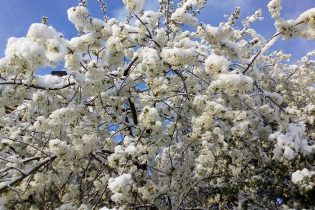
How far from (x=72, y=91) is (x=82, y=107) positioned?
1.06 m

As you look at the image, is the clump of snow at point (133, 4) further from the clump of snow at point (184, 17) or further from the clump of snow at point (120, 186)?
the clump of snow at point (120, 186)

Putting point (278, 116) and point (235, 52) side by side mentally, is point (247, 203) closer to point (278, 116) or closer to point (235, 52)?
point (278, 116)

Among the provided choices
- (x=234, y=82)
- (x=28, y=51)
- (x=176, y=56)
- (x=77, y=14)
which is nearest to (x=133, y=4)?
(x=77, y=14)

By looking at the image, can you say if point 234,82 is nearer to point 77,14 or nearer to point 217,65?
point 217,65

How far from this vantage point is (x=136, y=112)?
661 cm

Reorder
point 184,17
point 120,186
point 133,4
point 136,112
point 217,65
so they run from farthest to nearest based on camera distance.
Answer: point 136,112
point 184,17
point 133,4
point 217,65
point 120,186

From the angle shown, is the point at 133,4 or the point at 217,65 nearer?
the point at 217,65

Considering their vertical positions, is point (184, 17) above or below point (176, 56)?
above

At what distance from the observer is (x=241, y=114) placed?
523cm

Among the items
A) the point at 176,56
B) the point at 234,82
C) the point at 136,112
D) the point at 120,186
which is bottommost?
the point at 120,186

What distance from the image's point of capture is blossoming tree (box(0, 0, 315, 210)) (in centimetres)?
446

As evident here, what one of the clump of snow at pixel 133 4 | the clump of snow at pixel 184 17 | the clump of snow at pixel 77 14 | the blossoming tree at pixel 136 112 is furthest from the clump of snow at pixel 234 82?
the clump of snow at pixel 77 14

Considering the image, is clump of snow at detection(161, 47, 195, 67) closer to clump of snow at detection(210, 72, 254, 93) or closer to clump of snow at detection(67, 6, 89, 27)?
clump of snow at detection(210, 72, 254, 93)

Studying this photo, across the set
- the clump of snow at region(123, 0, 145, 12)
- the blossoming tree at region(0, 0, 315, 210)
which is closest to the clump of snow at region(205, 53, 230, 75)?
the blossoming tree at region(0, 0, 315, 210)
